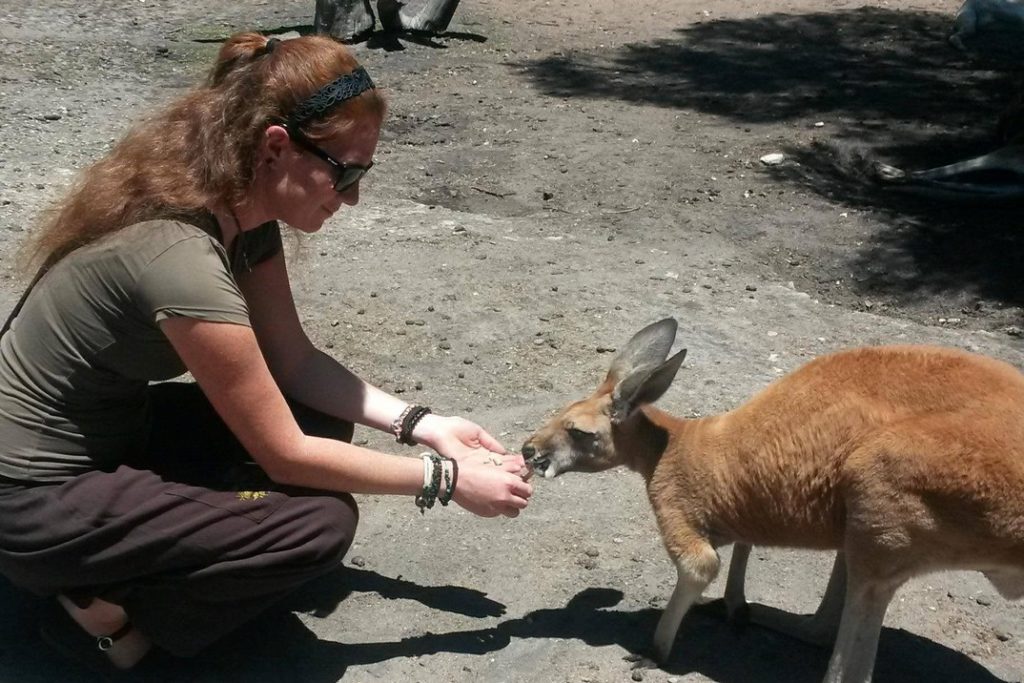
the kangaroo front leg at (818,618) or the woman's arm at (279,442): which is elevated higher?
the woman's arm at (279,442)

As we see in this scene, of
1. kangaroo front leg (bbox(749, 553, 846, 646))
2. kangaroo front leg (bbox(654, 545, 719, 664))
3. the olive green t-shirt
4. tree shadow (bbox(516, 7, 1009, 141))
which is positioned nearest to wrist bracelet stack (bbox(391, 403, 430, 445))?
the olive green t-shirt

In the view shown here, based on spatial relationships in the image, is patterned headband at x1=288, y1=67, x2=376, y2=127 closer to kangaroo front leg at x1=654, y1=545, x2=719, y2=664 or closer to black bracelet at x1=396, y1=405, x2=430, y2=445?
black bracelet at x1=396, y1=405, x2=430, y2=445

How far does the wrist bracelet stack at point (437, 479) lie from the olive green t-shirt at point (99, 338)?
1.77 ft

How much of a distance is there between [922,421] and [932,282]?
9.94 ft

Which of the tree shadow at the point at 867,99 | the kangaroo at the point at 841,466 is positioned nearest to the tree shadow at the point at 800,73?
the tree shadow at the point at 867,99

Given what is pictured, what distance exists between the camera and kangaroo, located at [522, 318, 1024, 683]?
264 cm

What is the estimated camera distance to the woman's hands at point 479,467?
2.76 m

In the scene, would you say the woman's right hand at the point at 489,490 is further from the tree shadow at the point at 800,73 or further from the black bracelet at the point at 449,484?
the tree shadow at the point at 800,73

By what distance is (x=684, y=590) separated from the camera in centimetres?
295

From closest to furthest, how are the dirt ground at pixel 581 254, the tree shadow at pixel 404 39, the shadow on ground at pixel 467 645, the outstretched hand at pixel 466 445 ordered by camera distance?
1. the shadow on ground at pixel 467 645
2. the outstretched hand at pixel 466 445
3. the dirt ground at pixel 581 254
4. the tree shadow at pixel 404 39

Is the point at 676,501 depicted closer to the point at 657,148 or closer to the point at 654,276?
the point at 654,276

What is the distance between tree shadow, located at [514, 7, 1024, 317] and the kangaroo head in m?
2.41

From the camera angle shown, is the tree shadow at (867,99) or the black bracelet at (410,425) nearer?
the black bracelet at (410,425)

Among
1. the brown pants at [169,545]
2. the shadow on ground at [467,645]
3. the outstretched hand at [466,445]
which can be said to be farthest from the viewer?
the outstretched hand at [466,445]
